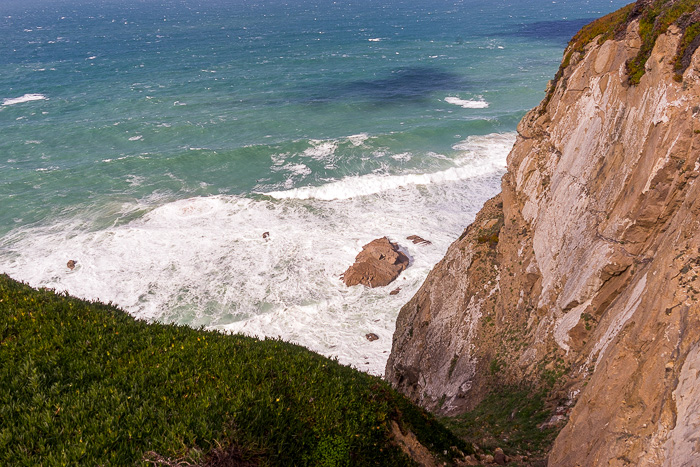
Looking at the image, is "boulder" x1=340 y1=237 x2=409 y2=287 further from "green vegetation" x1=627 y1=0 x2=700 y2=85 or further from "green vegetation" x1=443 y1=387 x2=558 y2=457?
"green vegetation" x1=627 y1=0 x2=700 y2=85

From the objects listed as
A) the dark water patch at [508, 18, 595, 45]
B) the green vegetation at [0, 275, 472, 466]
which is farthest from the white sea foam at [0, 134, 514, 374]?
the dark water patch at [508, 18, 595, 45]

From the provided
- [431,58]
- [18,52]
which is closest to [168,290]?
[431,58]

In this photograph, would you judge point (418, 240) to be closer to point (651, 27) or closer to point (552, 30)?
point (651, 27)

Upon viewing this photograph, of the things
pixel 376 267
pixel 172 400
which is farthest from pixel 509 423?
pixel 376 267

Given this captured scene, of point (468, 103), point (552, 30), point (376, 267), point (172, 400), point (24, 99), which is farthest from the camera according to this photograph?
point (552, 30)

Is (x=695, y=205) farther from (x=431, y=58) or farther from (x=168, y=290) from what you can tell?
(x=431, y=58)

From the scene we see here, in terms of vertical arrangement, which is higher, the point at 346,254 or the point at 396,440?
the point at 396,440

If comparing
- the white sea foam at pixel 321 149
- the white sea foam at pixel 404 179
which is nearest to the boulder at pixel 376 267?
the white sea foam at pixel 404 179
